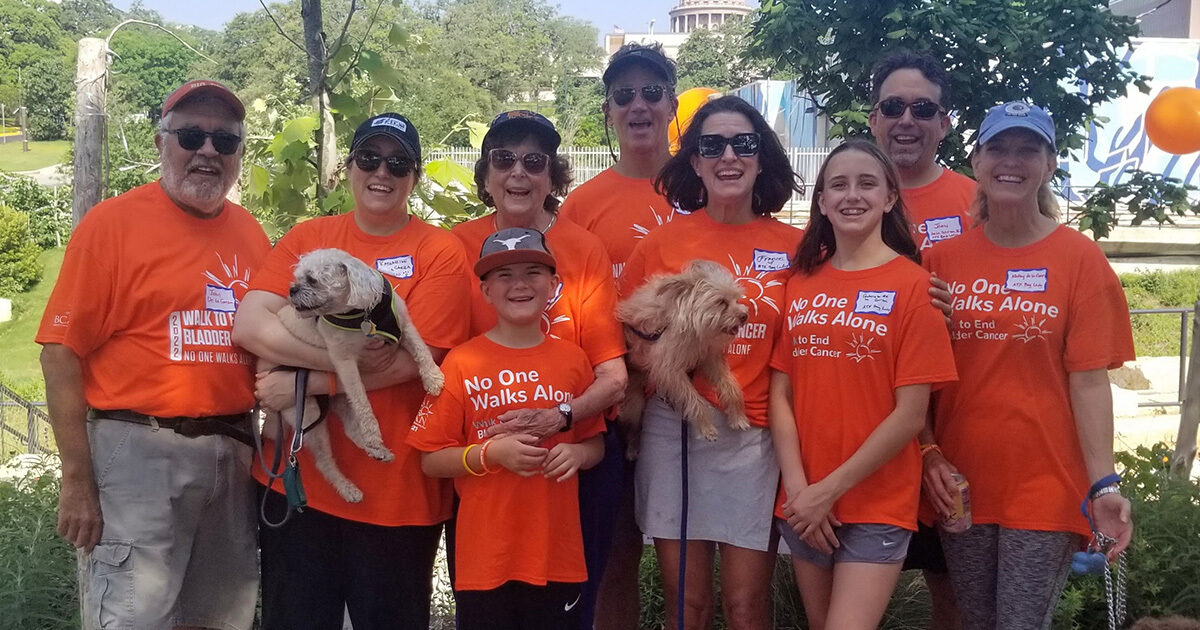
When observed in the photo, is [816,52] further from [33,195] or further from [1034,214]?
[33,195]

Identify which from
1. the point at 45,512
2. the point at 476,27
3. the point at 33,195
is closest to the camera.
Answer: the point at 45,512

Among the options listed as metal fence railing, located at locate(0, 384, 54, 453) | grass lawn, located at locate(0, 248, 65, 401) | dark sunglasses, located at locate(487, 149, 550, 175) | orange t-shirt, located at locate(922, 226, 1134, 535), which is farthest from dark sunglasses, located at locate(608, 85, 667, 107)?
grass lawn, located at locate(0, 248, 65, 401)

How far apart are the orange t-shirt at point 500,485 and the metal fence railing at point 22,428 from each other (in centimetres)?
633

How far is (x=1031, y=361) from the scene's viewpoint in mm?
3248

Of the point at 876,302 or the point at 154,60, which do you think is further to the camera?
the point at 154,60

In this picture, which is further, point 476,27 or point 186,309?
point 476,27

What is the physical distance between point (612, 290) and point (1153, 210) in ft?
16.9

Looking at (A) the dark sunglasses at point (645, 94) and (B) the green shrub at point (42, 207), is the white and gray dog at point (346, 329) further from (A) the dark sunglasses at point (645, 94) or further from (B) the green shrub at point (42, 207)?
(B) the green shrub at point (42, 207)

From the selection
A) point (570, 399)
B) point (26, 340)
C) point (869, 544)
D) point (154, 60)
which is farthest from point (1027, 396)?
point (154, 60)

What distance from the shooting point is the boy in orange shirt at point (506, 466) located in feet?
10.7

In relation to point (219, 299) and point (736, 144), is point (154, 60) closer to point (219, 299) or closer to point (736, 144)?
point (219, 299)

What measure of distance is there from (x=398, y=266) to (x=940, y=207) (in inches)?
91.2

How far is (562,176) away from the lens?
387 cm

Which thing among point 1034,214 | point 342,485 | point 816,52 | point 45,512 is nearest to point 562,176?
point 342,485
